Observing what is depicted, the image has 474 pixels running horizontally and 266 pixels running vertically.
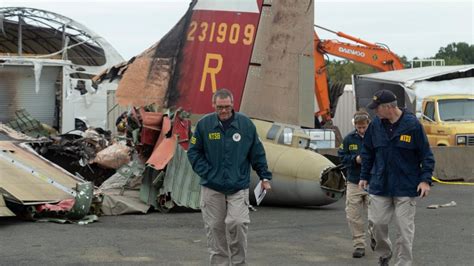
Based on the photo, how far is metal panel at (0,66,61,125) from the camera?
62.9 feet

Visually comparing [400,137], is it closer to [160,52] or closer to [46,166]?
[46,166]

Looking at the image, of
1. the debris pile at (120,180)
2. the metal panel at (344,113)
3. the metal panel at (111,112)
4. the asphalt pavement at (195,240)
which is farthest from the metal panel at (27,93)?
the metal panel at (344,113)

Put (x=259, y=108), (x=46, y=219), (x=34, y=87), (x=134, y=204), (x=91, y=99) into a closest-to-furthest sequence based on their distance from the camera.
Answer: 1. (x=46, y=219)
2. (x=134, y=204)
3. (x=259, y=108)
4. (x=34, y=87)
5. (x=91, y=99)

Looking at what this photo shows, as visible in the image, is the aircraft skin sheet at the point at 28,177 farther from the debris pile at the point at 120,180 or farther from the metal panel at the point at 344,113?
the metal panel at the point at 344,113

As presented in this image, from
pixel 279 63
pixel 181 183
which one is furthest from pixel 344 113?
pixel 181 183

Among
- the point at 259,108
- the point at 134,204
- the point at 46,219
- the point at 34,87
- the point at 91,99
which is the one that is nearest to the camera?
the point at 46,219

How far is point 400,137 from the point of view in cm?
644

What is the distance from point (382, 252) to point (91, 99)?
57.8 feet

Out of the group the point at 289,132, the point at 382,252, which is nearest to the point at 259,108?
the point at 289,132

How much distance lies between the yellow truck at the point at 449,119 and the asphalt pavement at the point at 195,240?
661cm

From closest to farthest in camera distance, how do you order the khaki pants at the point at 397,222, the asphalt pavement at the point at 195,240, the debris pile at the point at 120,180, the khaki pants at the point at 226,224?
1. the khaki pants at the point at 397,222
2. the khaki pants at the point at 226,224
3. the asphalt pavement at the point at 195,240
4. the debris pile at the point at 120,180

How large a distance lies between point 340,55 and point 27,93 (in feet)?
35.2

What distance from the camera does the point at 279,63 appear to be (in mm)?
13086

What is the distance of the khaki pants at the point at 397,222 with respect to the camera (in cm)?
637
